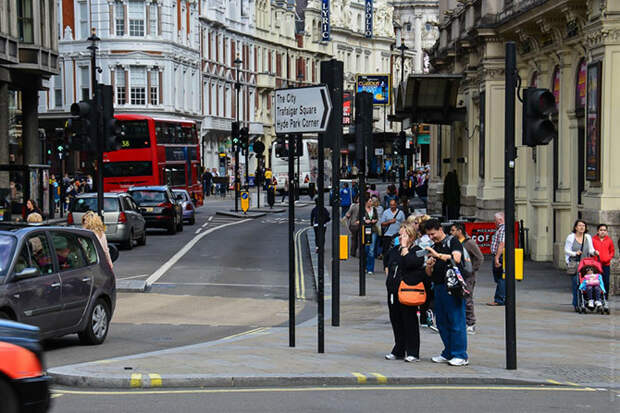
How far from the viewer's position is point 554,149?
88.7 ft

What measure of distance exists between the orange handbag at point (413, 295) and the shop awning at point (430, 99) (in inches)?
837

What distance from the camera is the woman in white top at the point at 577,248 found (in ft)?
62.6

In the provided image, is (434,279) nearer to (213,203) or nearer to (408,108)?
(408,108)

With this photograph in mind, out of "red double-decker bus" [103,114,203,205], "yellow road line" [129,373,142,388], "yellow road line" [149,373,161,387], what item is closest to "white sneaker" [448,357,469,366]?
"yellow road line" [149,373,161,387]

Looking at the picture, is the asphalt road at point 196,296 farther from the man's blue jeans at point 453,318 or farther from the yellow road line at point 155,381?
the man's blue jeans at point 453,318

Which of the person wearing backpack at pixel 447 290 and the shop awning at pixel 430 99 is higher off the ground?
the shop awning at pixel 430 99

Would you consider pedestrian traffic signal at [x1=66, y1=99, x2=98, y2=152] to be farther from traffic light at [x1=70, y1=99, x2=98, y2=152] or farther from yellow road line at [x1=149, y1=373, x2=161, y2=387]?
yellow road line at [x1=149, y1=373, x2=161, y2=387]

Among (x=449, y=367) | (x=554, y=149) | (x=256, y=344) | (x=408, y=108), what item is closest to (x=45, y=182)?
(x=408, y=108)

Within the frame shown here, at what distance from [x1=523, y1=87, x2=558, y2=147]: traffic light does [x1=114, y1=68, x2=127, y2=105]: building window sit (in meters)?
65.4

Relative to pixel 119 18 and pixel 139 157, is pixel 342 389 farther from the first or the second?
pixel 119 18

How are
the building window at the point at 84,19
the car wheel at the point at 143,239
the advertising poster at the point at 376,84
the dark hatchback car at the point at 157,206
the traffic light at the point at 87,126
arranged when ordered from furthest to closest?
the building window at the point at 84,19 → the advertising poster at the point at 376,84 → the dark hatchback car at the point at 157,206 → the car wheel at the point at 143,239 → the traffic light at the point at 87,126

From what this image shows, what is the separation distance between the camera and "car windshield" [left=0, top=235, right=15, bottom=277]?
498 inches

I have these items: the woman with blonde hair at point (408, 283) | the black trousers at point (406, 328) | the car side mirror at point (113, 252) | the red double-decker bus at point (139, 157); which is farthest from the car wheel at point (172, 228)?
the black trousers at point (406, 328)

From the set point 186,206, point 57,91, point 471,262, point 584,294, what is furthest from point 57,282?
point 57,91
